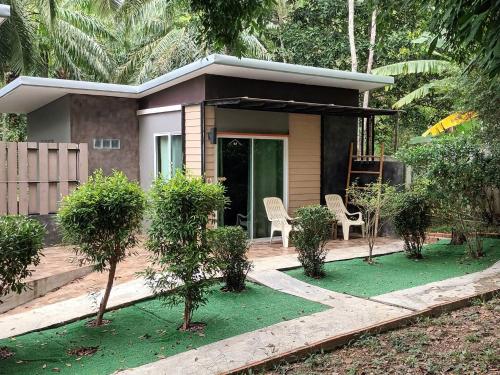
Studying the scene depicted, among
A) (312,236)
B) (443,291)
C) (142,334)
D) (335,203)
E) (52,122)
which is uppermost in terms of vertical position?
(52,122)

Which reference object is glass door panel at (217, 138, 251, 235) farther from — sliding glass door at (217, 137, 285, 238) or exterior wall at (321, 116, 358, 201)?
exterior wall at (321, 116, 358, 201)

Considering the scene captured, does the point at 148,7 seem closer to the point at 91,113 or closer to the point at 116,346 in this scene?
the point at 91,113

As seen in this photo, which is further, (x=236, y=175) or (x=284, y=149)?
(x=284, y=149)

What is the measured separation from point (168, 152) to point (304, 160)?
114 inches

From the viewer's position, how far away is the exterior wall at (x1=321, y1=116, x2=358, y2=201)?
447 inches

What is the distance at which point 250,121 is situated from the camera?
1034 centimetres

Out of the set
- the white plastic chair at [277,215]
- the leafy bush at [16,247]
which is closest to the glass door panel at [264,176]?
the white plastic chair at [277,215]

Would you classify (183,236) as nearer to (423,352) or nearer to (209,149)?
(423,352)

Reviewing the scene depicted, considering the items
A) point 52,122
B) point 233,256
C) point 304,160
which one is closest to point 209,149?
point 304,160

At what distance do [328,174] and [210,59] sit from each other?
406 centimetres

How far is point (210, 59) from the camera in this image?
8.71m

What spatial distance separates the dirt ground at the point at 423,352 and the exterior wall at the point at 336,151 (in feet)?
19.8

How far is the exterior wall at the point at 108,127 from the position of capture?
10.6 metres

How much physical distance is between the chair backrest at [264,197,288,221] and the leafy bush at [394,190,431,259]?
102 inches
